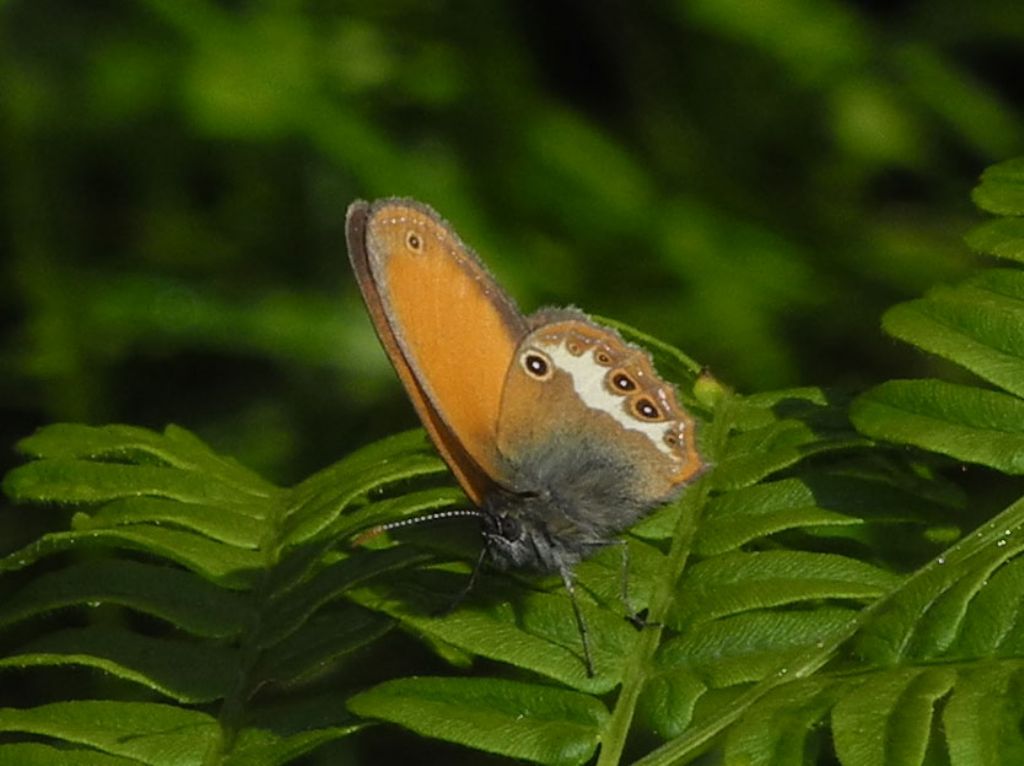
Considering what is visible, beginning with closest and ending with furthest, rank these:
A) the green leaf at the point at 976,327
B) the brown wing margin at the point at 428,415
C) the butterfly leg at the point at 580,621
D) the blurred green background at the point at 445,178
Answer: the butterfly leg at the point at 580,621 → the green leaf at the point at 976,327 → the brown wing margin at the point at 428,415 → the blurred green background at the point at 445,178

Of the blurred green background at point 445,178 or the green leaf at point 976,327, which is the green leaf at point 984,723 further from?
the blurred green background at point 445,178

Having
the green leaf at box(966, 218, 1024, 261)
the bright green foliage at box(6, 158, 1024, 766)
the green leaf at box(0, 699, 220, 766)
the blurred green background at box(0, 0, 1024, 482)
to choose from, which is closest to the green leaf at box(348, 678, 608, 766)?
the bright green foliage at box(6, 158, 1024, 766)

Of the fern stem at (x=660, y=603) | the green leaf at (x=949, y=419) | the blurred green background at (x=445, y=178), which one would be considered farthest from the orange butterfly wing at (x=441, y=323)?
the blurred green background at (x=445, y=178)

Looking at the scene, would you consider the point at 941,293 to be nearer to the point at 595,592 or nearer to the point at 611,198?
the point at 595,592

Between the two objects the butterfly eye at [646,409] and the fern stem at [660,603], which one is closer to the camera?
the fern stem at [660,603]

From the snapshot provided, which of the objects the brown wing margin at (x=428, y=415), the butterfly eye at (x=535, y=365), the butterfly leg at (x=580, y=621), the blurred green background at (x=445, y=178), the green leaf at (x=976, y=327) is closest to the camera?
the butterfly leg at (x=580, y=621)

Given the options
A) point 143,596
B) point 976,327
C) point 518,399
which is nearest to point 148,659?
point 143,596

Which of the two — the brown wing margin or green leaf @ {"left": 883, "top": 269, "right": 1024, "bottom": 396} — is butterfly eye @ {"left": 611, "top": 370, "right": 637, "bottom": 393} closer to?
the brown wing margin

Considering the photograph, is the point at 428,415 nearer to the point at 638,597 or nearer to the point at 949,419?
the point at 638,597
